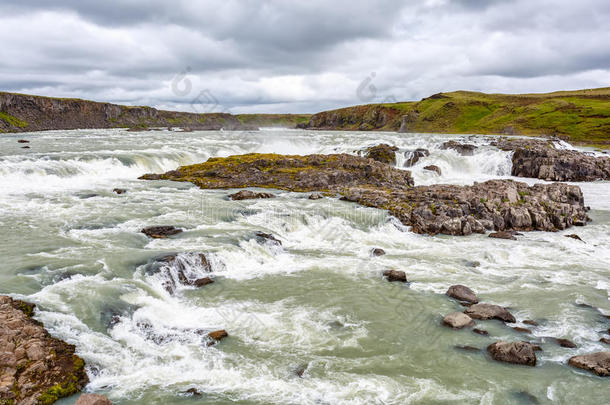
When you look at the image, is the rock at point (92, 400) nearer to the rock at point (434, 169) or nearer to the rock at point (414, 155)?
the rock at point (434, 169)

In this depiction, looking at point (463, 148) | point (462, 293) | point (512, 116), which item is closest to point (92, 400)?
point (462, 293)

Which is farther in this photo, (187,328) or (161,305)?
(161,305)

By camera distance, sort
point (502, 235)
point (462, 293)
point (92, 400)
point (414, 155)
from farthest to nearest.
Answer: point (414, 155), point (502, 235), point (462, 293), point (92, 400)

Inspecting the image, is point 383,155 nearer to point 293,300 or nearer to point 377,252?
point 377,252

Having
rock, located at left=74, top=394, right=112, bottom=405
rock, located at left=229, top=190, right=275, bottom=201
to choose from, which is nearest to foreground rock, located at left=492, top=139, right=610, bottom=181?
rock, located at left=229, top=190, right=275, bottom=201

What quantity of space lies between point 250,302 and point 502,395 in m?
10.2

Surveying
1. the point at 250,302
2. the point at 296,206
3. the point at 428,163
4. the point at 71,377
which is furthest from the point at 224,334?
the point at 428,163

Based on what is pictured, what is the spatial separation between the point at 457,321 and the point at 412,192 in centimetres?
2252

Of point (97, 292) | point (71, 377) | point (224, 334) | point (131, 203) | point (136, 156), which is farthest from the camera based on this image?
point (136, 156)

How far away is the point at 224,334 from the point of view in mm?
14438

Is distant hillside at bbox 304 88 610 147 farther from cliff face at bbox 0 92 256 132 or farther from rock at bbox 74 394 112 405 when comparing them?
rock at bbox 74 394 112 405

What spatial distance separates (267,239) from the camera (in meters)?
24.7

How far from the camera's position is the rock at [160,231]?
2430cm

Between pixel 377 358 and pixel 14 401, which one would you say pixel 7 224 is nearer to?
pixel 14 401
